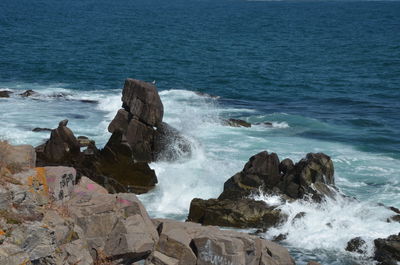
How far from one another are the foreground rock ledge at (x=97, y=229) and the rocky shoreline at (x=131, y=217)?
0.03 meters

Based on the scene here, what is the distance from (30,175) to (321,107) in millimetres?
41224

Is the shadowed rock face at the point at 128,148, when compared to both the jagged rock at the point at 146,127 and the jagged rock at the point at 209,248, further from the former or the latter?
the jagged rock at the point at 209,248

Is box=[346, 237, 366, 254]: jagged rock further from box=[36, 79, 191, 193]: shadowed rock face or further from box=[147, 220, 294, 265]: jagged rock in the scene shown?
box=[36, 79, 191, 193]: shadowed rock face

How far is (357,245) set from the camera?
2706 cm

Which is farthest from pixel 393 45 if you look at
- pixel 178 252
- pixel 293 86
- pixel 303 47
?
pixel 178 252

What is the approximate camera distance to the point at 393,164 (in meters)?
40.7

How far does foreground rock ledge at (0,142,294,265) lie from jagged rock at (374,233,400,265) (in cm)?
551

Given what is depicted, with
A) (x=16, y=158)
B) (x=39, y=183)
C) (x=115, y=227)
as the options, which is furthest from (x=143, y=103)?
(x=39, y=183)

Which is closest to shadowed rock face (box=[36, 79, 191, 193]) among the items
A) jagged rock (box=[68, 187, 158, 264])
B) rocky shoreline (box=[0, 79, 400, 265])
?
rocky shoreline (box=[0, 79, 400, 265])

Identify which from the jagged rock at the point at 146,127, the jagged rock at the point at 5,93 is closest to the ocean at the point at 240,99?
the jagged rock at the point at 5,93

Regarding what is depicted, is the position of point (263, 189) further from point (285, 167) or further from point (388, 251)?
point (388, 251)

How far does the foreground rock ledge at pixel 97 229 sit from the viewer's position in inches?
742

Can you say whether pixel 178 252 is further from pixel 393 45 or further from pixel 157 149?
pixel 393 45

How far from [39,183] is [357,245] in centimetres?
1350
